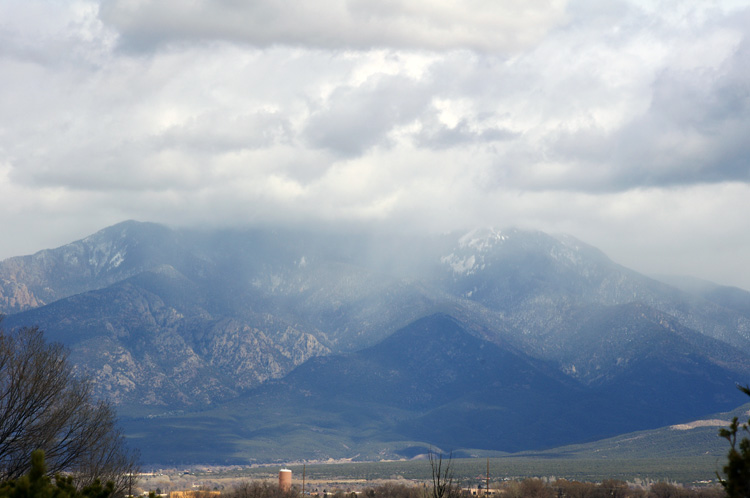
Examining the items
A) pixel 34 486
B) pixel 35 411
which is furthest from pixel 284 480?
pixel 34 486

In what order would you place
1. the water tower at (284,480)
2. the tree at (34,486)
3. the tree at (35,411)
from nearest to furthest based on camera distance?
the tree at (34,486) → the tree at (35,411) → the water tower at (284,480)

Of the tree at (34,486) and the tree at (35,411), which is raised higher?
the tree at (35,411)

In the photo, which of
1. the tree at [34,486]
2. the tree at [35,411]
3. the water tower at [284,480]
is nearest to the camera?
the tree at [34,486]

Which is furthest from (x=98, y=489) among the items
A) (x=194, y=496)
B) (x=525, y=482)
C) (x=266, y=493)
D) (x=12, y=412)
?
(x=525, y=482)

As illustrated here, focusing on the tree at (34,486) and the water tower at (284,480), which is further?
the water tower at (284,480)

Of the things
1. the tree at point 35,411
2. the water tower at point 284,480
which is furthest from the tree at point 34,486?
the water tower at point 284,480

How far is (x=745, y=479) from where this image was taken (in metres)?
29.0

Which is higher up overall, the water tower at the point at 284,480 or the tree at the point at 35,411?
the tree at the point at 35,411

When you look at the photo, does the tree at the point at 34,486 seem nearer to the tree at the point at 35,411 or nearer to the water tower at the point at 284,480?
the tree at the point at 35,411

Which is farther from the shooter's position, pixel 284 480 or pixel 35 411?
pixel 284 480

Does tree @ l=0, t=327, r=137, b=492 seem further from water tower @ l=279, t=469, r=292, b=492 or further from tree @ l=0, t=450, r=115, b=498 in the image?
water tower @ l=279, t=469, r=292, b=492

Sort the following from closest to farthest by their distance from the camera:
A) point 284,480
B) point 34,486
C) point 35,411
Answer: point 34,486
point 35,411
point 284,480

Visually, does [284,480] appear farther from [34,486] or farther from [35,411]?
[34,486]

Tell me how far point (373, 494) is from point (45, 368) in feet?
289
